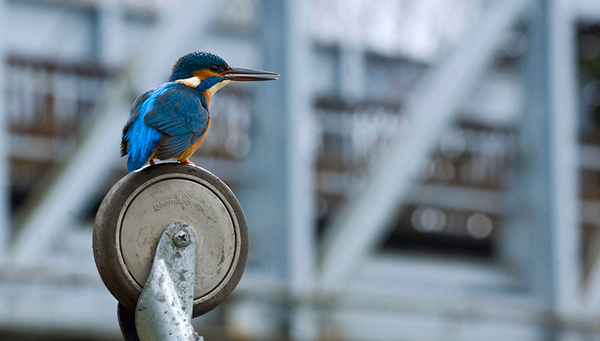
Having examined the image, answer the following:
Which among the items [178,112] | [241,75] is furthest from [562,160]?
[178,112]

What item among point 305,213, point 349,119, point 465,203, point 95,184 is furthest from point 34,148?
point 465,203

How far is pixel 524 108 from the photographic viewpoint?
548 centimetres

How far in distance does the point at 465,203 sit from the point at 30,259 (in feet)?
11.1

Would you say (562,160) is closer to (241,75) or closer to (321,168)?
(321,168)

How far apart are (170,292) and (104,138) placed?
2.64 metres

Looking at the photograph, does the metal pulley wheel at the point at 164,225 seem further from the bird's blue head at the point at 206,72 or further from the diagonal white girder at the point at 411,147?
the diagonal white girder at the point at 411,147

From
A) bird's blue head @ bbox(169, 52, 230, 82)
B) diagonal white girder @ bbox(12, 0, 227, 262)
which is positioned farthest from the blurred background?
bird's blue head @ bbox(169, 52, 230, 82)

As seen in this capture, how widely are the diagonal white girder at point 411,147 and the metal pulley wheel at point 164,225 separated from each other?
3.07m

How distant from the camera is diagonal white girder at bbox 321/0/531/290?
4.56 metres

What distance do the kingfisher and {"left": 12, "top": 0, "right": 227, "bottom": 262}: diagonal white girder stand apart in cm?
231

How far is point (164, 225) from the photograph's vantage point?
4.59 feet

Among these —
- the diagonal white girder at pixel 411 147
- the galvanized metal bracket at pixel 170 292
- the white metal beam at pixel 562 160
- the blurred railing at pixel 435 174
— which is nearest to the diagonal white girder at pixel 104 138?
the diagonal white girder at pixel 411 147

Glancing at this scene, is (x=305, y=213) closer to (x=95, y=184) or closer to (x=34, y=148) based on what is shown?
(x=95, y=184)

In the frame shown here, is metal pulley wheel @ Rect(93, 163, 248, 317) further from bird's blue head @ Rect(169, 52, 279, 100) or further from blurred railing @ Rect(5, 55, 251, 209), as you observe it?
blurred railing @ Rect(5, 55, 251, 209)
